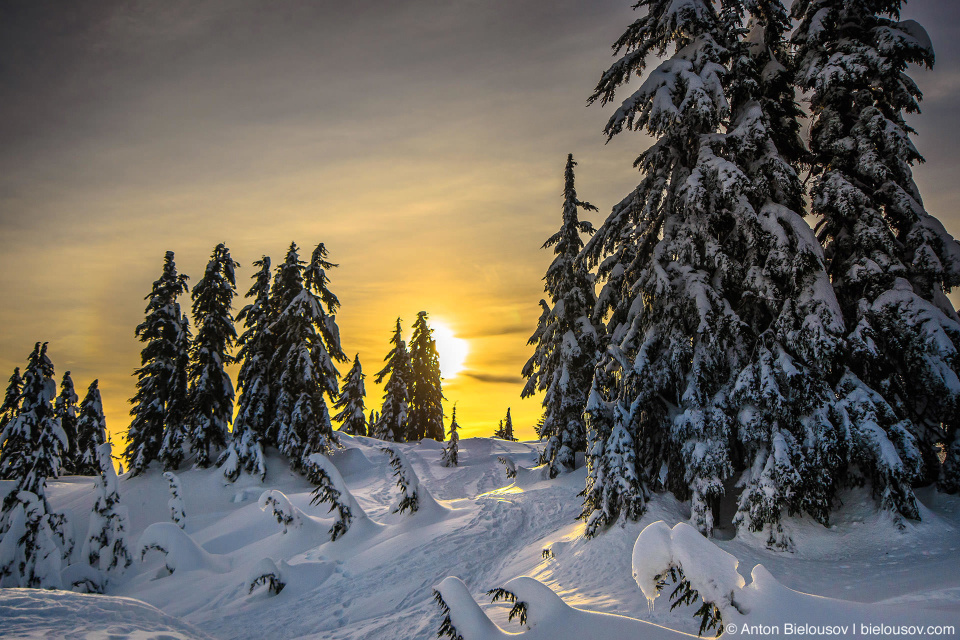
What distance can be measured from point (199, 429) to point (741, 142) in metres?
28.2

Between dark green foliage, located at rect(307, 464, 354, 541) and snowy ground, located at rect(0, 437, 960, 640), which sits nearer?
snowy ground, located at rect(0, 437, 960, 640)

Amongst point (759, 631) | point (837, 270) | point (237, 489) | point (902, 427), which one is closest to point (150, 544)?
point (237, 489)

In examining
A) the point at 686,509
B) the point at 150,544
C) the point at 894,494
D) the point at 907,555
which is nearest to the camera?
the point at 907,555

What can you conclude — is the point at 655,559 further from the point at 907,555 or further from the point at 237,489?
the point at 237,489

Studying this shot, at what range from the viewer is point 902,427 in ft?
29.5

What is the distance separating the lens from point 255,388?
1020 inches

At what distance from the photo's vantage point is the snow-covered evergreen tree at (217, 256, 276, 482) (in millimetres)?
23641

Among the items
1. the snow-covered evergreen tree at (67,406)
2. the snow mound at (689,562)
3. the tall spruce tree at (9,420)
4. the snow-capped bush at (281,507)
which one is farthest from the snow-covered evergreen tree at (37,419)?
the snow mound at (689,562)

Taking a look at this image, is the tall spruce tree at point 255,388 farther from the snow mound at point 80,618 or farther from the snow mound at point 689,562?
the snow mound at point 689,562

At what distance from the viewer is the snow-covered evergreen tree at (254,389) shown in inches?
931

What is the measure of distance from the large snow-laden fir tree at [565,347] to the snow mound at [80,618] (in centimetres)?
1416

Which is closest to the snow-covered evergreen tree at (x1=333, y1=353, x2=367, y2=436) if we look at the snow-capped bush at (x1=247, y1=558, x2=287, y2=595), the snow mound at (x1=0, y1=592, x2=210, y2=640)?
the snow-capped bush at (x1=247, y1=558, x2=287, y2=595)

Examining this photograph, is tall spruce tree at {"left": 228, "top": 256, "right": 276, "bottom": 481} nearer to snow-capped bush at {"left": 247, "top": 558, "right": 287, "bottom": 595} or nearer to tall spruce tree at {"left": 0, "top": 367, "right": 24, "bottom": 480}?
tall spruce tree at {"left": 0, "top": 367, "right": 24, "bottom": 480}

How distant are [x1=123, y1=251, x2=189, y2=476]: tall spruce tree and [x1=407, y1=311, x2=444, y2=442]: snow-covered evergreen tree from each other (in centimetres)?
2019
